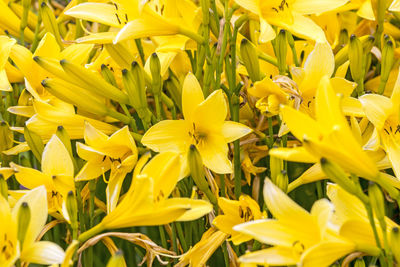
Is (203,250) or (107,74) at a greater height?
(107,74)

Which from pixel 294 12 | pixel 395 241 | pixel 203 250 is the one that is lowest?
pixel 203 250

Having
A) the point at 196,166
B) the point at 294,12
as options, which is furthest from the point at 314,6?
the point at 196,166

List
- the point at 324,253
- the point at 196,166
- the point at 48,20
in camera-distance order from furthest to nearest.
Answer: the point at 48,20, the point at 196,166, the point at 324,253

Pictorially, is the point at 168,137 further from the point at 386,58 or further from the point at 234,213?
the point at 386,58

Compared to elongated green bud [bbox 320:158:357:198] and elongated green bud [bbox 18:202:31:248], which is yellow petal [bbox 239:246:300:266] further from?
elongated green bud [bbox 18:202:31:248]

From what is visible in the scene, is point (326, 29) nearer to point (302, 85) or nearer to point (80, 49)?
point (302, 85)

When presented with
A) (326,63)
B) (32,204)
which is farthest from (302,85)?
(32,204)

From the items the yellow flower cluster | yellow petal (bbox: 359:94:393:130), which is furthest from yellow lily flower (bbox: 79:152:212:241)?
yellow petal (bbox: 359:94:393:130)
